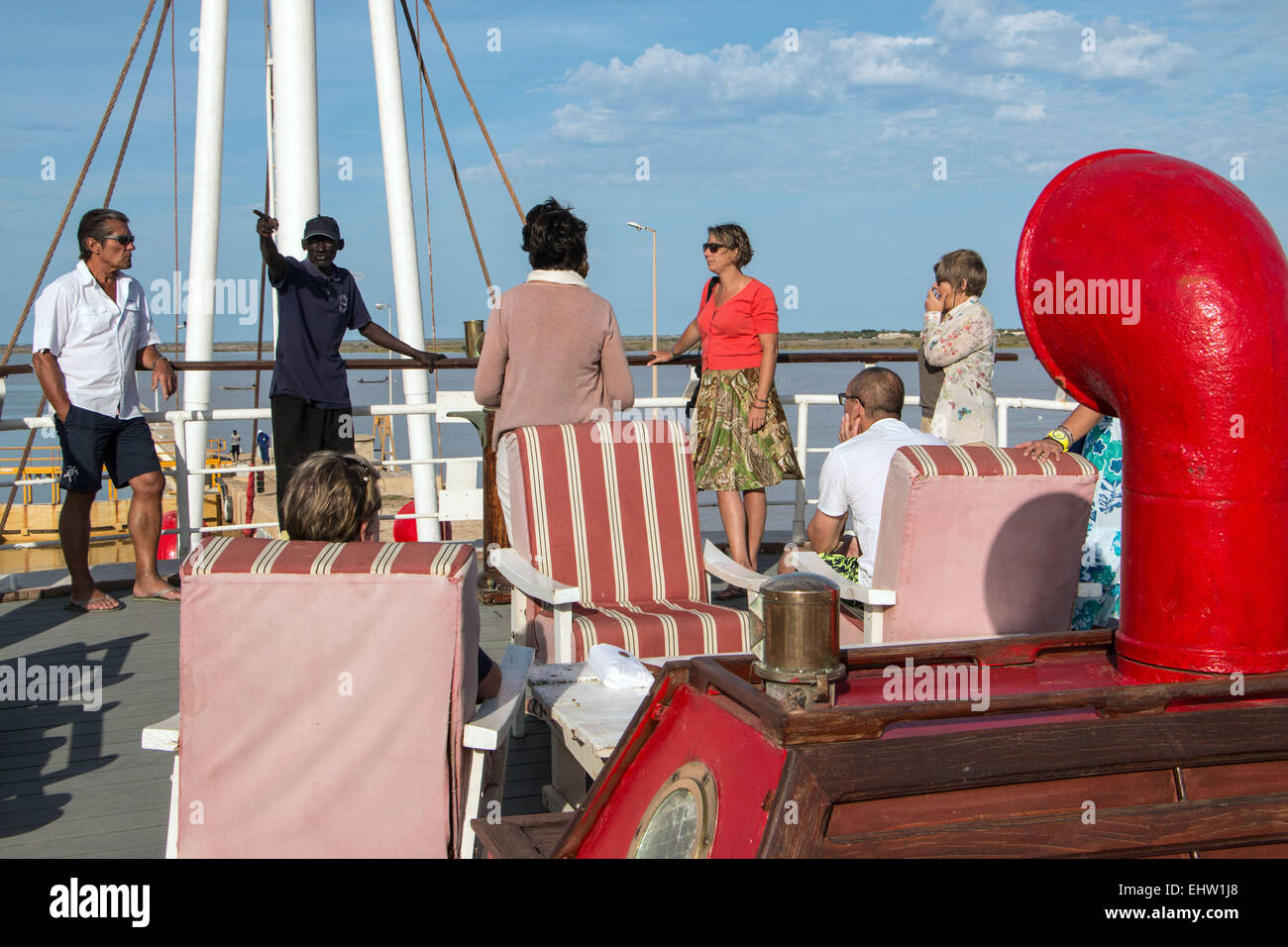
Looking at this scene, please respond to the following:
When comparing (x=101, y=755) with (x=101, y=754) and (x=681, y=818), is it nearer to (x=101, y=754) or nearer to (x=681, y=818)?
(x=101, y=754)

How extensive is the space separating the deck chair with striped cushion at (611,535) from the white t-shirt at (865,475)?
0.44 meters

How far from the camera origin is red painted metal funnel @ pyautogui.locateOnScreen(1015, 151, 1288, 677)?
1.46m

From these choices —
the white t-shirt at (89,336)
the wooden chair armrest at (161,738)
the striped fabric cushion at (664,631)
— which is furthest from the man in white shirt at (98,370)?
the wooden chair armrest at (161,738)

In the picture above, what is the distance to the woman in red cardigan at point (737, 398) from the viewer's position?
480cm

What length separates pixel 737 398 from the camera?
4871 mm

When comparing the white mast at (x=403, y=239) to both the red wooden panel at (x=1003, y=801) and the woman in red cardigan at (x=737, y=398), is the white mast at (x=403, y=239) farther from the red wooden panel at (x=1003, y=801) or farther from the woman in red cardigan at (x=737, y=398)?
the red wooden panel at (x=1003, y=801)

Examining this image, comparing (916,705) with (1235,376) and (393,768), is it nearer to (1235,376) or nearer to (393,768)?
(1235,376)

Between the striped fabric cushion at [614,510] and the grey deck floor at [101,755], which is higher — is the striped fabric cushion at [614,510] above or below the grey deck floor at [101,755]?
above

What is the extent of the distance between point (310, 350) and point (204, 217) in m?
2.50

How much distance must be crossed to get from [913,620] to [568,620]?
0.99m

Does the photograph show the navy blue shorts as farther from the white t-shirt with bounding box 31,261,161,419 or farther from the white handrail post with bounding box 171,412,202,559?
the white handrail post with bounding box 171,412,202,559

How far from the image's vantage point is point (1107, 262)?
150 cm

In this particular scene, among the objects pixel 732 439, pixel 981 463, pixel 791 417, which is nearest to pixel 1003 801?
pixel 981 463

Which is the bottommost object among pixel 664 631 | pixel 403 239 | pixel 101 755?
pixel 101 755
